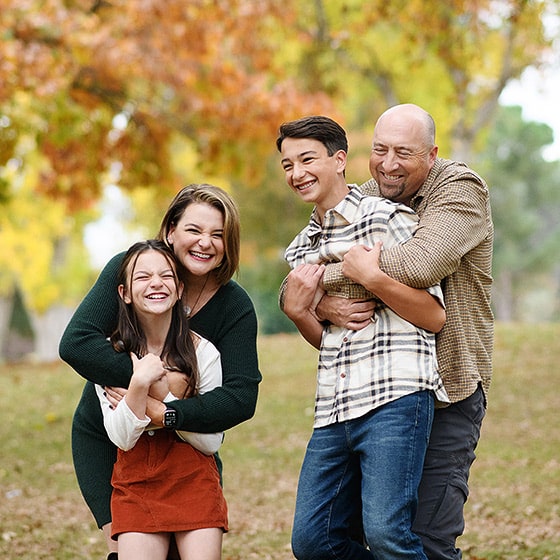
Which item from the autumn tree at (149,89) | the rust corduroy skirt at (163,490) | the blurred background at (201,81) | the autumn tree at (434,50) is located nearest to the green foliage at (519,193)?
the blurred background at (201,81)

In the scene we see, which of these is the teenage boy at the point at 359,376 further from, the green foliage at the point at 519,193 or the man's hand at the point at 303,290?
the green foliage at the point at 519,193

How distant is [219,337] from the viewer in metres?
3.99

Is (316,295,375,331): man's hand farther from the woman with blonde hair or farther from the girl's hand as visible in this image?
the girl's hand

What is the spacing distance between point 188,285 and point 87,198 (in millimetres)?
13251

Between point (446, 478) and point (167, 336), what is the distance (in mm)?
1296

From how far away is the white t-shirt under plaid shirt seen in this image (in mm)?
3611

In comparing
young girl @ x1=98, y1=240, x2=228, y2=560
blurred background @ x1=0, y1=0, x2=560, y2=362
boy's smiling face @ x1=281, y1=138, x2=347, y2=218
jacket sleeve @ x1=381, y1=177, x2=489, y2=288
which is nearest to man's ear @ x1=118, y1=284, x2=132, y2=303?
young girl @ x1=98, y1=240, x2=228, y2=560

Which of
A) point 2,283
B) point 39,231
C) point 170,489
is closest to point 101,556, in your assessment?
point 170,489

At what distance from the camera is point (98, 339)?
3.81 meters

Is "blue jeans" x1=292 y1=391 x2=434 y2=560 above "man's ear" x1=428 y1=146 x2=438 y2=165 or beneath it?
beneath

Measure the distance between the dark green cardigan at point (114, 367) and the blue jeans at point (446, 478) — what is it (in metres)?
0.78

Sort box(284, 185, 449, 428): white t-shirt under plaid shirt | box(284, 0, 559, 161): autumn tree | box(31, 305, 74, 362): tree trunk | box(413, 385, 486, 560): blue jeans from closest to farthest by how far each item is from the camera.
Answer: box(284, 185, 449, 428): white t-shirt under plaid shirt < box(413, 385, 486, 560): blue jeans < box(284, 0, 559, 161): autumn tree < box(31, 305, 74, 362): tree trunk

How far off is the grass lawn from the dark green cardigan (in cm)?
232

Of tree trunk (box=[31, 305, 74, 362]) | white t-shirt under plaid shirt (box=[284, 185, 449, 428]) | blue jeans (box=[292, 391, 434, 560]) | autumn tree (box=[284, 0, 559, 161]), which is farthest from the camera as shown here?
tree trunk (box=[31, 305, 74, 362])
